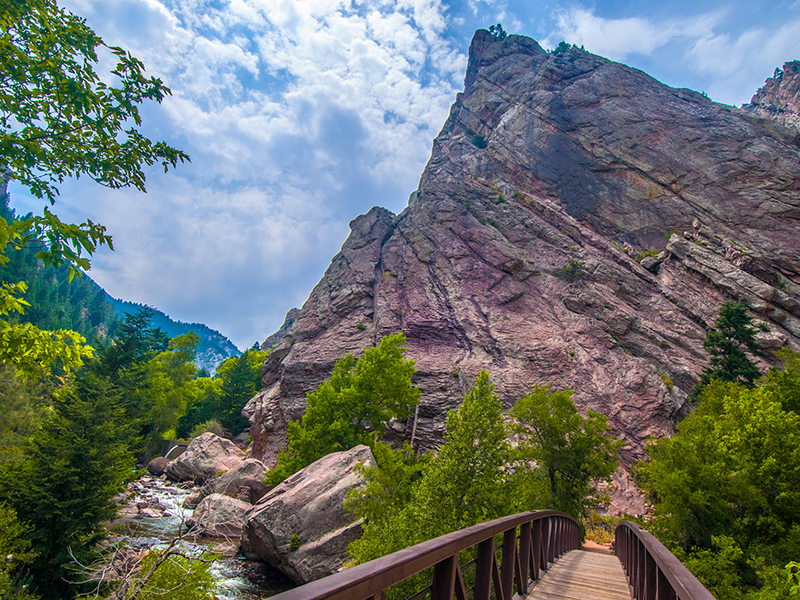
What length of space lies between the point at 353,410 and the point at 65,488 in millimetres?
15071

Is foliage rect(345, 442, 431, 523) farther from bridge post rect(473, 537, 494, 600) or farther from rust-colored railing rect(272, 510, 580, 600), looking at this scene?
bridge post rect(473, 537, 494, 600)

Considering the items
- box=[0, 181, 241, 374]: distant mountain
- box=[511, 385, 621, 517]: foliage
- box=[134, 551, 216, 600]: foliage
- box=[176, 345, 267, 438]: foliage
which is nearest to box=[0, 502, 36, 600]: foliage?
box=[134, 551, 216, 600]: foliage

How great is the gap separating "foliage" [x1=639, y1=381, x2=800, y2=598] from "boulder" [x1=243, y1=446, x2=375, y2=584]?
1359 centimetres

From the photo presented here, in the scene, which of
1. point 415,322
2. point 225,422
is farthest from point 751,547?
point 225,422

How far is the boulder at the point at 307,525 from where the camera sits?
1603 cm

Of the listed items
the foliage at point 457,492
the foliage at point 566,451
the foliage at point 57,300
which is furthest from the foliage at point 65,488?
the foliage at point 57,300

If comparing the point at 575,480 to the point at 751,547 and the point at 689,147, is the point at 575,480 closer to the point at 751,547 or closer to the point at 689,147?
the point at 751,547

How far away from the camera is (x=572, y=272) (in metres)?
44.6

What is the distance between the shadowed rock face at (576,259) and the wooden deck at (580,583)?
2392 cm

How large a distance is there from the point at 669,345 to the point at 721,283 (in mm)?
10120

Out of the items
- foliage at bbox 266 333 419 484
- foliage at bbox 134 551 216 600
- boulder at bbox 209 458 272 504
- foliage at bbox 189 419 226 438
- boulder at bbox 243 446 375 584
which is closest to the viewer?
foliage at bbox 134 551 216 600

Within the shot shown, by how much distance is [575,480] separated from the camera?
957 inches

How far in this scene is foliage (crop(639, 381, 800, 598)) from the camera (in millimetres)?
14492

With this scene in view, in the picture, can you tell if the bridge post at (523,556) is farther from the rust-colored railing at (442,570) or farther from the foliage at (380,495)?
the foliage at (380,495)
